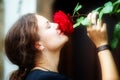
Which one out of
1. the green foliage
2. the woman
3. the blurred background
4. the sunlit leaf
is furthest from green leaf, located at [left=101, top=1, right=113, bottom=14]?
the blurred background

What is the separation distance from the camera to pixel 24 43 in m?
2.46

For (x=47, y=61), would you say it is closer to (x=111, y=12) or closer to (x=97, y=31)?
(x=97, y=31)

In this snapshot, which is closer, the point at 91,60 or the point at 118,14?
the point at 118,14

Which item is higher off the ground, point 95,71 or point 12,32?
point 12,32

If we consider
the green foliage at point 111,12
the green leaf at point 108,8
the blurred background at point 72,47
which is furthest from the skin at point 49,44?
the blurred background at point 72,47

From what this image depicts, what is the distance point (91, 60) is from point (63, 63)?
23cm

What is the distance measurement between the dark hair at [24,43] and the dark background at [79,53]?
1.38m

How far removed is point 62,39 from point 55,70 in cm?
18

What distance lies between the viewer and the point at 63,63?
3.93m

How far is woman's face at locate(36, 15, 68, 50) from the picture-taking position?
8.00 ft

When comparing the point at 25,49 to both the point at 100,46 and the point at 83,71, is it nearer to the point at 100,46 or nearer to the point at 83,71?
the point at 100,46

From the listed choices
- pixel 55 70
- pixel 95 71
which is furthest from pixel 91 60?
pixel 55 70

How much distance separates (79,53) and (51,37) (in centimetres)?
155

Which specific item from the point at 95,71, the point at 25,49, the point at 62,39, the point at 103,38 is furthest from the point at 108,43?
the point at 95,71
